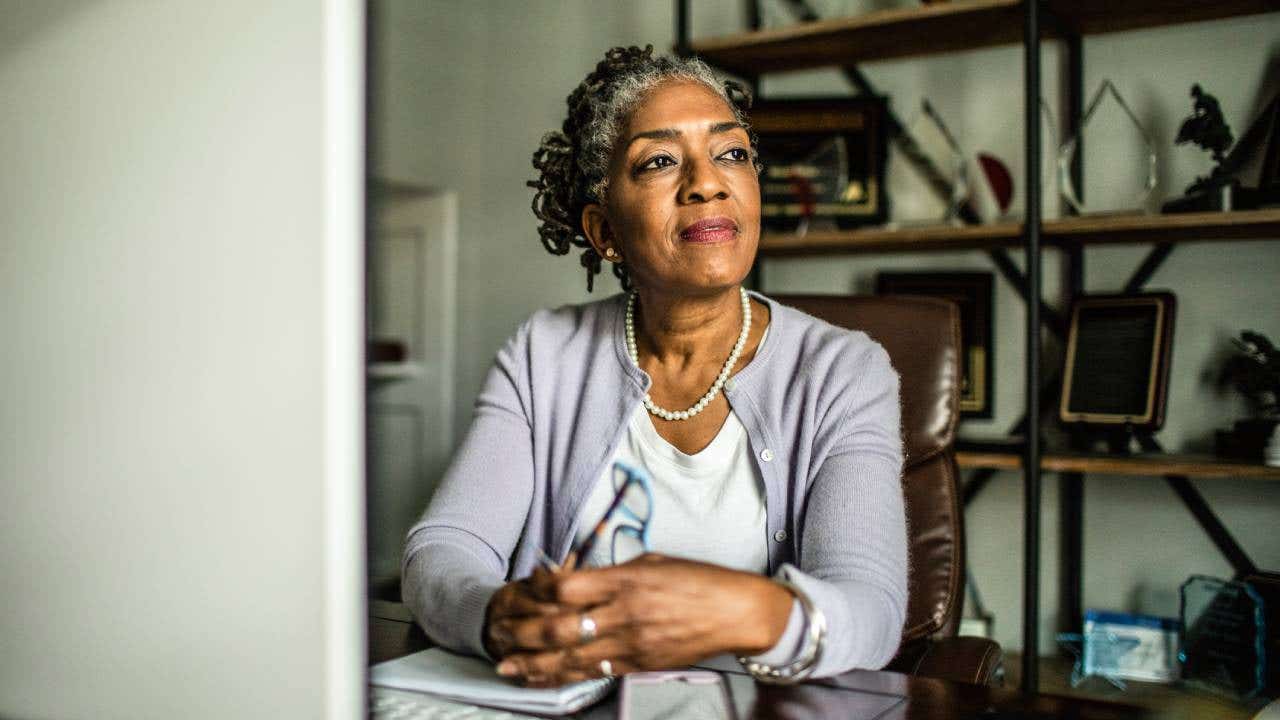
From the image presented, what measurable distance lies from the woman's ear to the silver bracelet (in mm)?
800

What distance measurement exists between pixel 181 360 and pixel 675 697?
0.45m

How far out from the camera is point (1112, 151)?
2588 mm

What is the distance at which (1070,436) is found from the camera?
2.60 metres

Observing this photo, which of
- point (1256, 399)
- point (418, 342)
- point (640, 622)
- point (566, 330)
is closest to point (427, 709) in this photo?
point (640, 622)

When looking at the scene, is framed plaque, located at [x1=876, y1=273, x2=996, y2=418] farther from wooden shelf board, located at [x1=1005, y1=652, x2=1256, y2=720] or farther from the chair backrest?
the chair backrest

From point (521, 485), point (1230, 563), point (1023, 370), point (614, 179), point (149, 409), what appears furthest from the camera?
point (1023, 370)

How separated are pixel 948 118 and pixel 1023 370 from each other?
0.71 m

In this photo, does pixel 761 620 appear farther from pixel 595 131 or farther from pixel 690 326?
pixel 595 131

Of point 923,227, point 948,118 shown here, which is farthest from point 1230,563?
point 948,118

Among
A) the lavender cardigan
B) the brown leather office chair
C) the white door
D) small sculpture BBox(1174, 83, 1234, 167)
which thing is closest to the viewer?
the lavender cardigan

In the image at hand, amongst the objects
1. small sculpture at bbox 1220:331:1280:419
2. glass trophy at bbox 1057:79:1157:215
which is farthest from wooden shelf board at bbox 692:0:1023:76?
small sculpture at bbox 1220:331:1280:419

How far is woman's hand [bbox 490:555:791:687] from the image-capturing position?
876mm

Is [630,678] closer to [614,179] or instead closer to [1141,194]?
[614,179]

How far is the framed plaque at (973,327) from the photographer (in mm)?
2707
